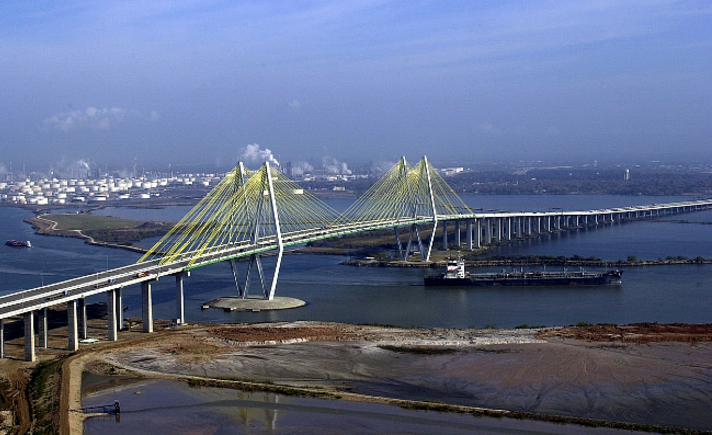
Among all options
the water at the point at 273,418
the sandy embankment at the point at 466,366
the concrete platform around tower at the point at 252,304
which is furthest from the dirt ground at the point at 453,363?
the concrete platform around tower at the point at 252,304

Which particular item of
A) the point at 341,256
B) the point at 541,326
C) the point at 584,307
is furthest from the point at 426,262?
the point at 541,326

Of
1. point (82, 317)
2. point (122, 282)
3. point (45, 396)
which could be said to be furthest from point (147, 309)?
point (45, 396)

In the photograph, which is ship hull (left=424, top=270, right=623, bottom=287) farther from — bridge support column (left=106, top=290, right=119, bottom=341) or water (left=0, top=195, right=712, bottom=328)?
bridge support column (left=106, top=290, right=119, bottom=341)

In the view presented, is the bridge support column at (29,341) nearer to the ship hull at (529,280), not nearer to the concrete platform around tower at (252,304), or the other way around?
the concrete platform around tower at (252,304)

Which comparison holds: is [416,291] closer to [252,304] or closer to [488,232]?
[252,304]

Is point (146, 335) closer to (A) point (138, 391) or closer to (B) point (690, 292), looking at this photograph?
(A) point (138, 391)

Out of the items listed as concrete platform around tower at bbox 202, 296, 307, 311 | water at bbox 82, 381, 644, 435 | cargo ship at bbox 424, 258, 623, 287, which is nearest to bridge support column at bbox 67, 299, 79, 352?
water at bbox 82, 381, 644, 435
